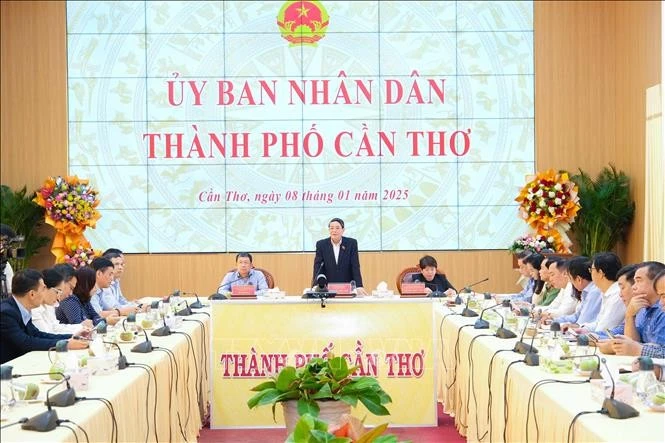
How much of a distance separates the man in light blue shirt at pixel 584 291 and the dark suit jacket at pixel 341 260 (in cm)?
214

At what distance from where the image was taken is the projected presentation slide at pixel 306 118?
990 cm

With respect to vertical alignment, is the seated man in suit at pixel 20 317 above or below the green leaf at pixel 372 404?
above

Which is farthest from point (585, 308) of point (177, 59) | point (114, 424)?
point (177, 59)

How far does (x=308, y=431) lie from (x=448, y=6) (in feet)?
26.4

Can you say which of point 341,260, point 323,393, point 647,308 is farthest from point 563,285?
point 323,393

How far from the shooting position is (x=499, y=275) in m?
9.93

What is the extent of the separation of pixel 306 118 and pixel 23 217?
2935 millimetres

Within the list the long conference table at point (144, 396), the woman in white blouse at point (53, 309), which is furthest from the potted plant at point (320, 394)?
the woman in white blouse at point (53, 309)

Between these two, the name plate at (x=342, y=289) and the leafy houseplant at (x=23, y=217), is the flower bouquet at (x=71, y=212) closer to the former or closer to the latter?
the leafy houseplant at (x=23, y=217)

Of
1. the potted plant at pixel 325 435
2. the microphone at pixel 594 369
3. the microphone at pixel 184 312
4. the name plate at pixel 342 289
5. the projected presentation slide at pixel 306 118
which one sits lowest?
the microphone at pixel 184 312

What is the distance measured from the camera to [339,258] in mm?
8188

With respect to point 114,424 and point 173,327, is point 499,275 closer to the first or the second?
point 173,327

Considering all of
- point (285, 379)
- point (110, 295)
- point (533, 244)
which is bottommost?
point (285, 379)

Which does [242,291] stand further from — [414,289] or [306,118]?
[306,118]
